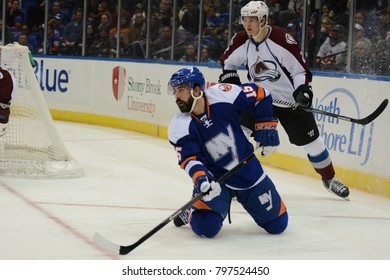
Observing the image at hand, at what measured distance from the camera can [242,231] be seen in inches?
169

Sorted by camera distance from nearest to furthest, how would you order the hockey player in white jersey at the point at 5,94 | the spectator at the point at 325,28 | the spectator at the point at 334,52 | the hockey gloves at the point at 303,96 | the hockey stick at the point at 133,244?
1. the hockey stick at the point at 133,244
2. the hockey gloves at the point at 303,96
3. the hockey player in white jersey at the point at 5,94
4. the spectator at the point at 334,52
5. the spectator at the point at 325,28

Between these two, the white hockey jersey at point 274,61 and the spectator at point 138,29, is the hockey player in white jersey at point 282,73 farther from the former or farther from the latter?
the spectator at point 138,29

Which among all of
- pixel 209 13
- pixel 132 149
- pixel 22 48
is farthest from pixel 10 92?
pixel 209 13

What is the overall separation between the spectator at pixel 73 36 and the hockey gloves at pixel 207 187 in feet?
22.9

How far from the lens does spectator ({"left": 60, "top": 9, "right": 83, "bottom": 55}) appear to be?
10609 millimetres

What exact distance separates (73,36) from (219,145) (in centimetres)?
697

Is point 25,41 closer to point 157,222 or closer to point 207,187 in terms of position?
point 157,222

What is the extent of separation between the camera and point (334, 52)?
6730 mm

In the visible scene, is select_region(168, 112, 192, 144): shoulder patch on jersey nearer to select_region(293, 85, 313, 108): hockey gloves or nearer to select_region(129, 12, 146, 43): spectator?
select_region(293, 85, 313, 108): hockey gloves

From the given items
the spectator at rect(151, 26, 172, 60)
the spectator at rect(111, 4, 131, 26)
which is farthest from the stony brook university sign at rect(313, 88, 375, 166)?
the spectator at rect(111, 4, 131, 26)

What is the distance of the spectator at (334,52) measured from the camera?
6621mm

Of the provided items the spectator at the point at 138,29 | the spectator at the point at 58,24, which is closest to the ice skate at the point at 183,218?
the spectator at the point at 138,29

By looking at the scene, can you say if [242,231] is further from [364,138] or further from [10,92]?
[10,92]

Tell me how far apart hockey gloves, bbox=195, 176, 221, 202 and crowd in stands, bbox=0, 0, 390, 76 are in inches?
104
